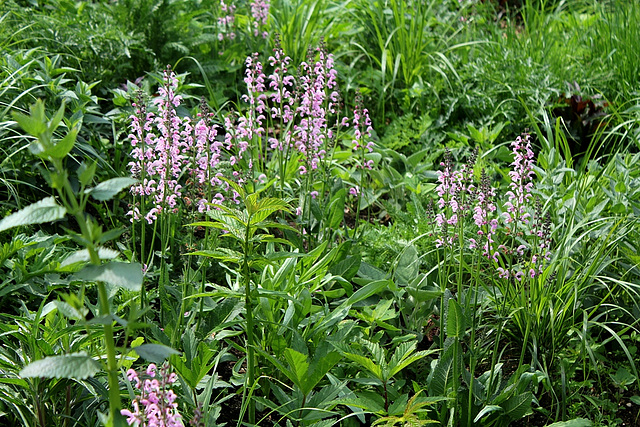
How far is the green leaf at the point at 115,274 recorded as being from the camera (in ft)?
3.89

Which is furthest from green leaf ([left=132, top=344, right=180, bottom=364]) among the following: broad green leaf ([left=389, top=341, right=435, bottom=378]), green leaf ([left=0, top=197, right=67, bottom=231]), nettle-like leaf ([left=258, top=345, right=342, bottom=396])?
broad green leaf ([left=389, top=341, right=435, bottom=378])

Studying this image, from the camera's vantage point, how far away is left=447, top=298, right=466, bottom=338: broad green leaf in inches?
80.4

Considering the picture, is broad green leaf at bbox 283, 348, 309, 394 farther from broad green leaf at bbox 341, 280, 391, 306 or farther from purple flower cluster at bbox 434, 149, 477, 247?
purple flower cluster at bbox 434, 149, 477, 247

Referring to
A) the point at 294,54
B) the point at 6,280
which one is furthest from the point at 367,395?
the point at 294,54

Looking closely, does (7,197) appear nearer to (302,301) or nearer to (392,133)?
(302,301)

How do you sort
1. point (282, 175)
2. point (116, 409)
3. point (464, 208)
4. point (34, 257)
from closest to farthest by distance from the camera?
point (116, 409)
point (464, 208)
point (34, 257)
point (282, 175)

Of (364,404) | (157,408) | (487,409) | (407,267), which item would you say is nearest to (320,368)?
(364,404)

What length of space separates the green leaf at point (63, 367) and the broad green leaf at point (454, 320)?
1.15m

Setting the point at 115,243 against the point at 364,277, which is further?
the point at 115,243

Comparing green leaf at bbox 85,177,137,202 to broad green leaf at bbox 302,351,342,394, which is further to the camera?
broad green leaf at bbox 302,351,342,394

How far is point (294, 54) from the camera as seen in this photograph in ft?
15.4

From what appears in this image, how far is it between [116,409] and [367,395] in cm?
109

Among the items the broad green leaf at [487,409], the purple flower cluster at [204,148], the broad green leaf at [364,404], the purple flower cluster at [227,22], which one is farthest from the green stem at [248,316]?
the purple flower cluster at [227,22]

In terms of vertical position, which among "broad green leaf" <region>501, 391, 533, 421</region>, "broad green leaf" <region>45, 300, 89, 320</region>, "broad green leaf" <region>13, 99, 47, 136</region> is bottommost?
"broad green leaf" <region>501, 391, 533, 421</region>
